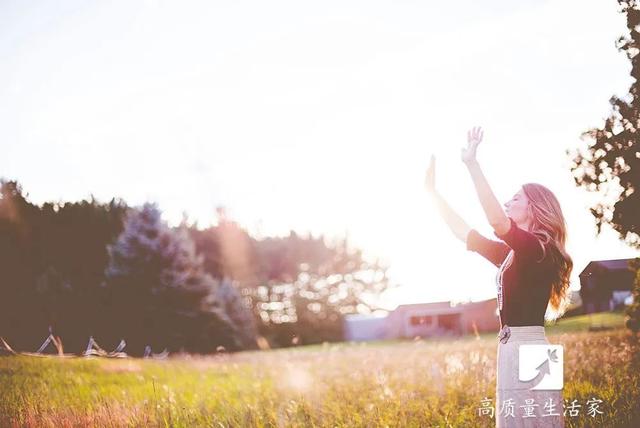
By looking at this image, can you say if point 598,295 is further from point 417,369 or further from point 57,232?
point 57,232

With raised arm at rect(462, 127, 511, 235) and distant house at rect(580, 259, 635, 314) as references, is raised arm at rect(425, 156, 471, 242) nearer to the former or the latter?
raised arm at rect(462, 127, 511, 235)

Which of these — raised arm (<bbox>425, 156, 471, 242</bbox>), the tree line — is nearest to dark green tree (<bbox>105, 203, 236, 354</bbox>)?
the tree line

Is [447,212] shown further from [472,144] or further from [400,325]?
[400,325]

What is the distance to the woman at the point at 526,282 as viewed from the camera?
2.23 metres

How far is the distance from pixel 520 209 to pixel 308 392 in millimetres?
3835

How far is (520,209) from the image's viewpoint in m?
2.48

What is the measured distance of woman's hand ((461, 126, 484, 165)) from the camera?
2.25 metres

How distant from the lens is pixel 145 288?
6.47 meters

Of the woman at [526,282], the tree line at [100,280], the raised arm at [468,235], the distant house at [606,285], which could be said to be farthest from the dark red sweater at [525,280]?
the tree line at [100,280]

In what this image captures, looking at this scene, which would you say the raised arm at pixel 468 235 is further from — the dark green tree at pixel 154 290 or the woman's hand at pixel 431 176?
the dark green tree at pixel 154 290

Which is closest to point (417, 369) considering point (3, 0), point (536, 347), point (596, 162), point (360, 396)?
point (360, 396)

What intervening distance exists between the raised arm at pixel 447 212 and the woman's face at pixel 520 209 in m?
0.26

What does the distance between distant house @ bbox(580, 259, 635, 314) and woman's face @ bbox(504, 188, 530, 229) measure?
3657 millimetres
